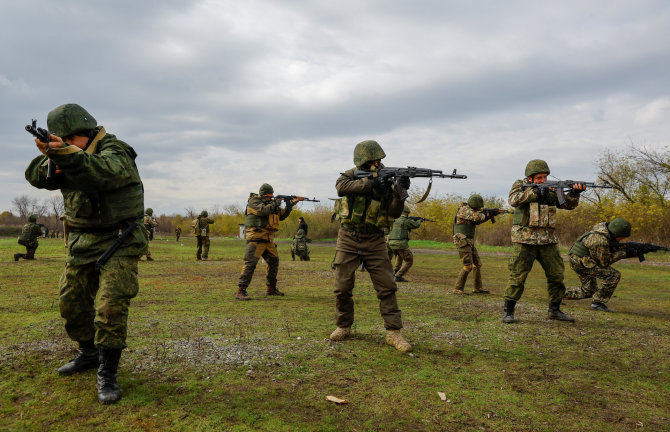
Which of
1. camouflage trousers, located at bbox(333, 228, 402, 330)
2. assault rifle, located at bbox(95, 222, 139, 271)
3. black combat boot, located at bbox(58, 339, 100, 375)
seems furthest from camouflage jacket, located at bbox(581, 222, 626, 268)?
black combat boot, located at bbox(58, 339, 100, 375)

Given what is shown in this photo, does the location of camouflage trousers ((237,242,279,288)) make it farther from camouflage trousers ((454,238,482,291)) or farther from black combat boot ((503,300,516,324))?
black combat boot ((503,300,516,324))

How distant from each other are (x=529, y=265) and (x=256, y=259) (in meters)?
4.83

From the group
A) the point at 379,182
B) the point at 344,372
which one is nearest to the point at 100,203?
the point at 344,372

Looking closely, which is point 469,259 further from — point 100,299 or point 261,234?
point 100,299

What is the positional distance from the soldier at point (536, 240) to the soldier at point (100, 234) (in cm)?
496

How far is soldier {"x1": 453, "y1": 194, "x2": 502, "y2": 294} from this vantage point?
A: 9055mm

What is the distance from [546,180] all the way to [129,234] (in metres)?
5.71

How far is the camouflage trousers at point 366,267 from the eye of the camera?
4.72m

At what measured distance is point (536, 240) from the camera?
5961mm

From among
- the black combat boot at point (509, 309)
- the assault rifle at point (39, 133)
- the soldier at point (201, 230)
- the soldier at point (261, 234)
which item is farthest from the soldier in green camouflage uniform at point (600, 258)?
the soldier at point (201, 230)

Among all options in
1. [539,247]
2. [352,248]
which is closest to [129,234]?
[352,248]

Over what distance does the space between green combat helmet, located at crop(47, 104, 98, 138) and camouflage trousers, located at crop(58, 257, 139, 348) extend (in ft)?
3.51

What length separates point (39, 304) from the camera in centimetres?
693

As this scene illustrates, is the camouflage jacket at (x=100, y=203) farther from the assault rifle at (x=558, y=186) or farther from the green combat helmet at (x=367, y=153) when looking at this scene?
the assault rifle at (x=558, y=186)
